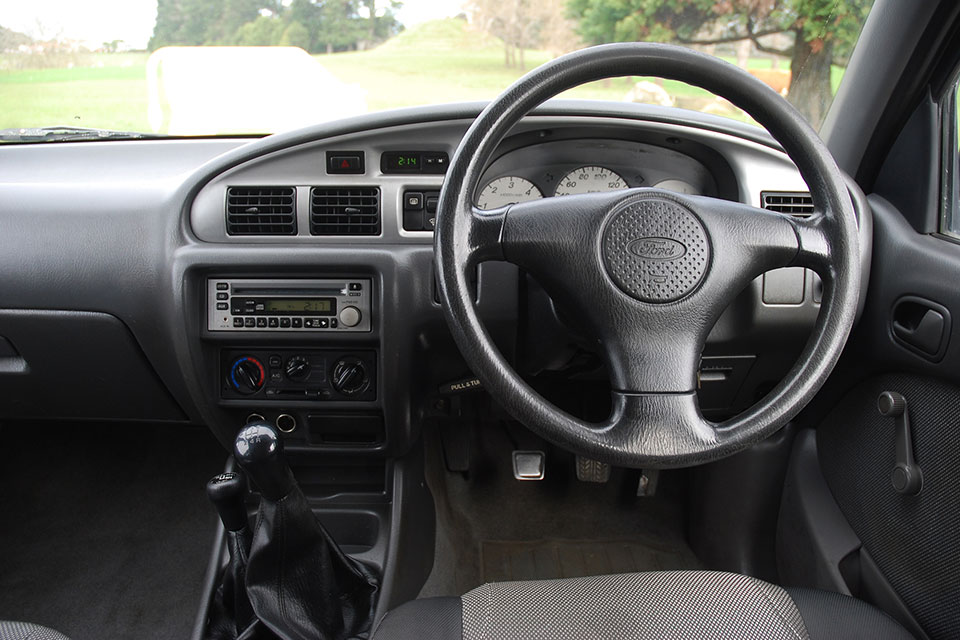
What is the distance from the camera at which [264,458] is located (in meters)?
1.29

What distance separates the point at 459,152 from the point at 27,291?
3.85 feet

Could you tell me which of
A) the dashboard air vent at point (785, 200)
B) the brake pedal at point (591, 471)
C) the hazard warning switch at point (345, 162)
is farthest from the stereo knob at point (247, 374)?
the dashboard air vent at point (785, 200)

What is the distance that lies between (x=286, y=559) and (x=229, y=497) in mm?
165

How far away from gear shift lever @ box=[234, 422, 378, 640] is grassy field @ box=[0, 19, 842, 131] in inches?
30.3

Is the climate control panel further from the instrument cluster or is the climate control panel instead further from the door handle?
the door handle

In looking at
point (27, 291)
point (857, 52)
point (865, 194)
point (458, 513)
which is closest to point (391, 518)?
point (458, 513)

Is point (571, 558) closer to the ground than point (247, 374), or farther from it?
closer to the ground

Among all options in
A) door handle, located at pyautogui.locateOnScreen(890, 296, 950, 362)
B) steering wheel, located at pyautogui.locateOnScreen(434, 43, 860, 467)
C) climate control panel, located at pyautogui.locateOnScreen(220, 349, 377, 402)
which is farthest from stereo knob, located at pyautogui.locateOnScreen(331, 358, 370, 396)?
door handle, located at pyautogui.locateOnScreen(890, 296, 950, 362)

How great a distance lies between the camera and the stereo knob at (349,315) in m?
1.52

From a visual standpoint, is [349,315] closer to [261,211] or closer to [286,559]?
[261,211]

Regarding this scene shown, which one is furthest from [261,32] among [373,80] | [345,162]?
[345,162]

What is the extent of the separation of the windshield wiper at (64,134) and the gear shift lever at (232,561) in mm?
927

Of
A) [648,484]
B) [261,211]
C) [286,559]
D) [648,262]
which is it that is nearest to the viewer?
[648,262]

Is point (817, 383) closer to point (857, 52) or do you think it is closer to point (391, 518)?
point (857, 52)
